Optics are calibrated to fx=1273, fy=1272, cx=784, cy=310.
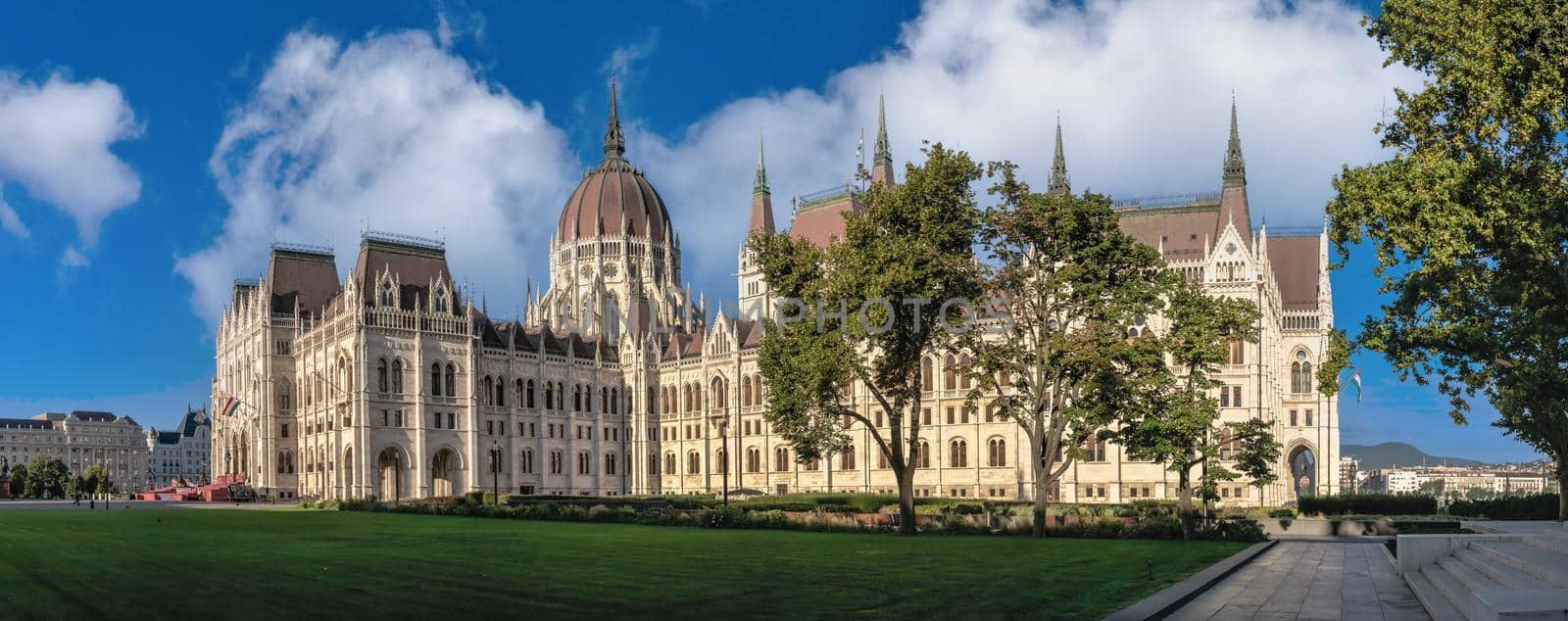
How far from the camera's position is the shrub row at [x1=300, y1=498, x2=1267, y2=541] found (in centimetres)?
3731

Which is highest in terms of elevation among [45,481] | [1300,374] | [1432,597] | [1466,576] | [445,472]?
[1300,374]

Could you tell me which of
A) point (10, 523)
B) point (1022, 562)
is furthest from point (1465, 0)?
point (10, 523)

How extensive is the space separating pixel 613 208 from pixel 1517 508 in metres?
97.5

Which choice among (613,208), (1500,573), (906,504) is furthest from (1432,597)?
(613,208)

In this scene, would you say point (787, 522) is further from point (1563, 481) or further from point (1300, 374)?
point (1300, 374)

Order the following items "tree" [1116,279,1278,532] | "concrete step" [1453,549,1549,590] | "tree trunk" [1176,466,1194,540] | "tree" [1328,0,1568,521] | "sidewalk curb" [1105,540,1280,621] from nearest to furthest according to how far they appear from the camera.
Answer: "sidewalk curb" [1105,540,1280,621] → "concrete step" [1453,549,1549,590] → "tree" [1328,0,1568,521] → "tree trunk" [1176,466,1194,540] → "tree" [1116,279,1278,532]

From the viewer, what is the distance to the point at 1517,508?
48375 mm

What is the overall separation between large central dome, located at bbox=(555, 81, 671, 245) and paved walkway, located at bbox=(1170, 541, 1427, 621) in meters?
108

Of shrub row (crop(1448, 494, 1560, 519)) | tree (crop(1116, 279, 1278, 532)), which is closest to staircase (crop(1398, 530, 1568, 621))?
tree (crop(1116, 279, 1278, 532))

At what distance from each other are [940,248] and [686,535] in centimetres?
1468

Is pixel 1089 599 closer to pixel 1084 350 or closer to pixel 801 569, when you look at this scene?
pixel 801 569

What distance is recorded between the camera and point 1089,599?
1894 centimetres

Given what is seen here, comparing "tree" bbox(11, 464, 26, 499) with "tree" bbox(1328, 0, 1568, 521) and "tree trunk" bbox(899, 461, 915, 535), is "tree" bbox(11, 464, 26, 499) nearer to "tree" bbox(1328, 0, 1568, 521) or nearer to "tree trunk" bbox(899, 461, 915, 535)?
"tree trunk" bbox(899, 461, 915, 535)

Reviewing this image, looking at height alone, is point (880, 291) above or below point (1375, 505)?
above
